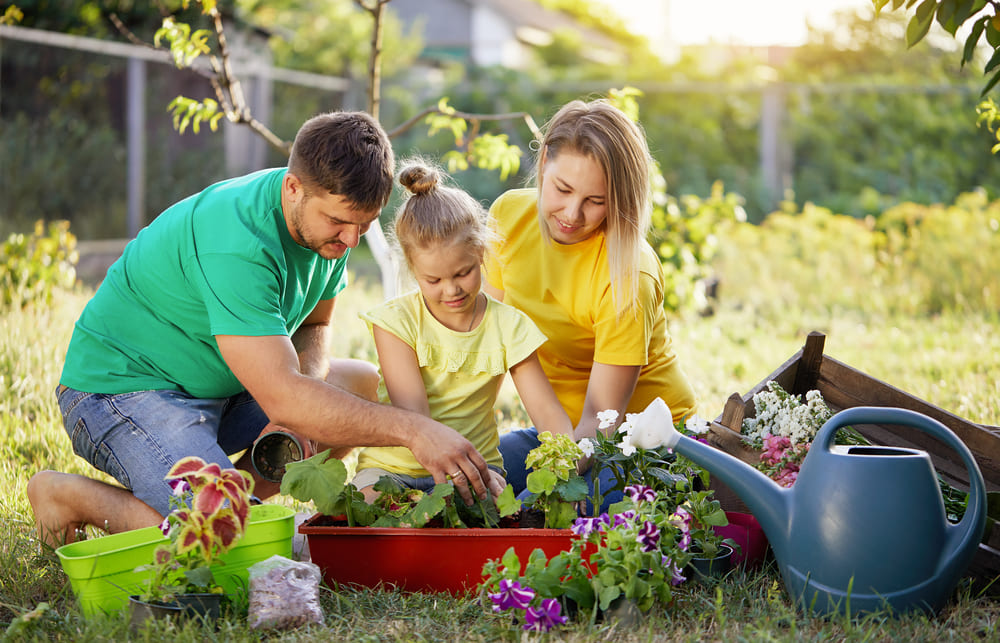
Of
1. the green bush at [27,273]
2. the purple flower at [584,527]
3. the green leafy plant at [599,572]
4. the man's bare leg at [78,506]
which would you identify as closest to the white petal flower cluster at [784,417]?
the green leafy plant at [599,572]

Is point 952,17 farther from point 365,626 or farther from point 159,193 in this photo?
point 159,193

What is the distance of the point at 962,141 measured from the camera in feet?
33.6

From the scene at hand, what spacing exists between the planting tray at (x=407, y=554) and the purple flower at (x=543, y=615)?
234mm

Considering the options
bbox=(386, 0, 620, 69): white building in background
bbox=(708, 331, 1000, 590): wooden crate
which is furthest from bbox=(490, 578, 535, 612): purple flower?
bbox=(386, 0, 620, 69): white building in background

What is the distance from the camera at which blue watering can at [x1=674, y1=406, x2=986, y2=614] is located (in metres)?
1.91

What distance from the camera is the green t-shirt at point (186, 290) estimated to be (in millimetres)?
2465

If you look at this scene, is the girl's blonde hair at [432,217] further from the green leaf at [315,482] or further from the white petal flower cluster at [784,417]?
the white petal flower cluster at [784,417]

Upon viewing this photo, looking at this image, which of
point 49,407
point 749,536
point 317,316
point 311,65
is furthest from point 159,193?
point 749,536

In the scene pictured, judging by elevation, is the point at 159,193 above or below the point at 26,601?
above

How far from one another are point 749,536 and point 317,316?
62.7 inches

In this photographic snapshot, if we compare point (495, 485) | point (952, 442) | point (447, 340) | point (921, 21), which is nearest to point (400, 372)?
point (447, 340)

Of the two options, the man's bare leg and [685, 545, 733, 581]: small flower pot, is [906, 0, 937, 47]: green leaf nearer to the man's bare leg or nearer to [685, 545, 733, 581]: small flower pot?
[685, 545, 733, 581]: small flower pot

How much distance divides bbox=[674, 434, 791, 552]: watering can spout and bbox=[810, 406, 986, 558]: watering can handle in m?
0.16

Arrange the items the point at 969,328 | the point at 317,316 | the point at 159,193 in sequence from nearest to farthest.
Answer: the point at 317,316
the point at 969,328
the point at 159,193
